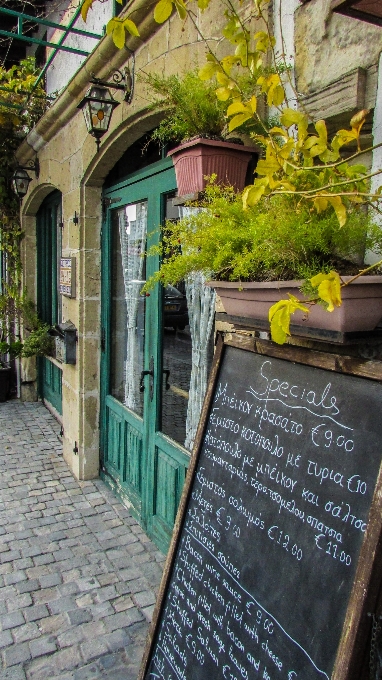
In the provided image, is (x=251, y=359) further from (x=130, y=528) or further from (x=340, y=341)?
(x=130, y=528)

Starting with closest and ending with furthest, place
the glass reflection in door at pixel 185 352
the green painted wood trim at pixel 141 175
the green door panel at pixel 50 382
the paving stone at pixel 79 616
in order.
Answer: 1. the paving stone at pixel 79 616
2. the glass reflection in door at pixel 185 352
3. the green painted wood trim at pixel 141 175
4. the green door panel at pixel 50 382

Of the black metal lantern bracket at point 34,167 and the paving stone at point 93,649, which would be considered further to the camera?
the black metal lantern bracket at point 34,167

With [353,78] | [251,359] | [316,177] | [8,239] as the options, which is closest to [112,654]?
[251,359]

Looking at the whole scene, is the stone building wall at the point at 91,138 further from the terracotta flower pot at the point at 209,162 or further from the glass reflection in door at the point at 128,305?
the terracotta flower pot at the point at 209,162

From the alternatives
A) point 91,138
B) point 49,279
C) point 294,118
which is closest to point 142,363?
point 91,138

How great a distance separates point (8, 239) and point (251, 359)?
6.41 m

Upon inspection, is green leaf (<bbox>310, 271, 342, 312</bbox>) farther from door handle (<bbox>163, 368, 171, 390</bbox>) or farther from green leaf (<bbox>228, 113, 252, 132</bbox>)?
door handle (<bbox>163, 368, 171, 390</bbox>)

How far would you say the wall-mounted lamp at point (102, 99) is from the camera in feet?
11.2

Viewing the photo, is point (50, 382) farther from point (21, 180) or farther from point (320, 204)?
→ point (320, 204)

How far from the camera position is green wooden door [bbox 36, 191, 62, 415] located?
6.50 meters

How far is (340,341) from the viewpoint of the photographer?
1.31m

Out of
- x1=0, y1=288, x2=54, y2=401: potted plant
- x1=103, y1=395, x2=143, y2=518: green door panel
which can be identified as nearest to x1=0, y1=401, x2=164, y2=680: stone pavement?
x1=103, y1=395, x2=143, y2=518: green door panel

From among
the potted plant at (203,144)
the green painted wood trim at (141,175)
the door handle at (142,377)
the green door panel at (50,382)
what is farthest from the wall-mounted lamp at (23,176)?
the potted plant at (203,144)

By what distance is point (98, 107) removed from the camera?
3518 mm
